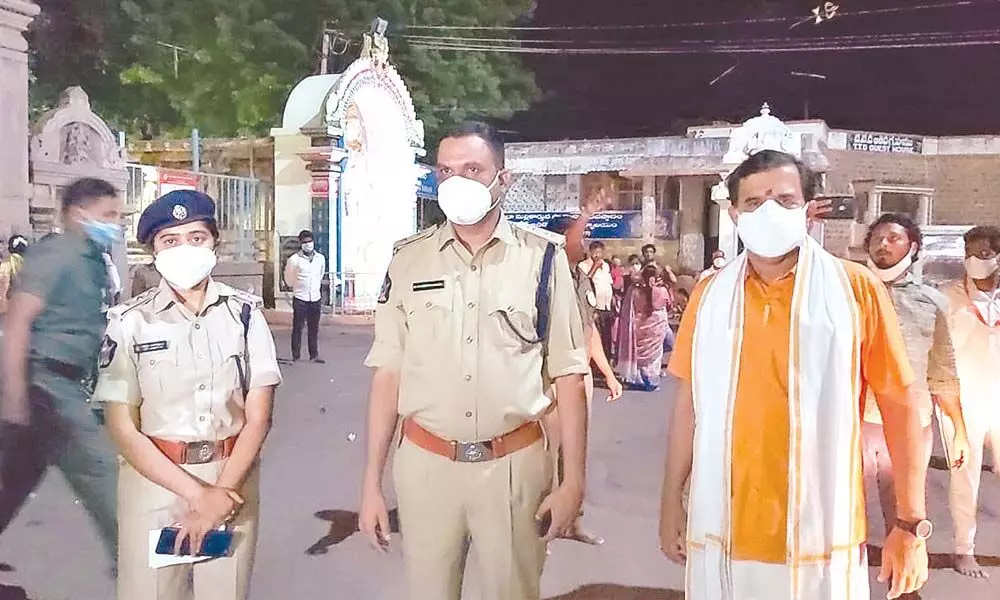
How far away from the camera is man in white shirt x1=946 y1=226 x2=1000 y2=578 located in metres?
2.49

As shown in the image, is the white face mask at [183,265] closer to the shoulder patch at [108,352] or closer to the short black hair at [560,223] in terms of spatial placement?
Result: the shoulder patch at [108,352]

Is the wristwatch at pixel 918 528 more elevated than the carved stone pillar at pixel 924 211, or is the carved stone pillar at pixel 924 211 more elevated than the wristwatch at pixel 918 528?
the carved stone pillar at pixel 924 211

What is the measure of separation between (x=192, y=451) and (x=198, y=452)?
0.01 m

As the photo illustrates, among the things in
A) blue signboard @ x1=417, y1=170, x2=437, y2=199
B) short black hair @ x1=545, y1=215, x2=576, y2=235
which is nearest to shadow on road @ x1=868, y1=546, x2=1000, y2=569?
short black hair @ x1=545, y1=215, x2=576, y2=235

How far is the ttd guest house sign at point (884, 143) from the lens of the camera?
8.39ft

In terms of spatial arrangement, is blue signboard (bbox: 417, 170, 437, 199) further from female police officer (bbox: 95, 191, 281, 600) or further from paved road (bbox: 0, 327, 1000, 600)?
female police officer (bbox: 95, 191, 281, 600)

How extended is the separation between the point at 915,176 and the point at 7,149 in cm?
253

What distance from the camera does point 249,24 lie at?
2699 millimetres

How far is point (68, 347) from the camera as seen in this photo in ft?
7.65

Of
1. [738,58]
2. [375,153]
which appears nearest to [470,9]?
[375,153]

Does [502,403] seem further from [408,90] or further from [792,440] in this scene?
[408,90]

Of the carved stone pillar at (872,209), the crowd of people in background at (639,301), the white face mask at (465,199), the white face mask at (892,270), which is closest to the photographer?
the white face mask at (465,199)

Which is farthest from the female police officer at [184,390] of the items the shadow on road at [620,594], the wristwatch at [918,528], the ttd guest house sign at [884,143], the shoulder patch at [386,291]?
the ttd guest house sign at [884,143]

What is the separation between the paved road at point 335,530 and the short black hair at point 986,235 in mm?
682
